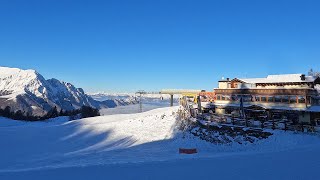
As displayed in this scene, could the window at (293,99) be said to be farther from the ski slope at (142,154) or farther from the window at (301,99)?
the ski slope at (142,154)

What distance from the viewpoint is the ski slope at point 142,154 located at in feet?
51.9

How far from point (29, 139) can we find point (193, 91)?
1382 inches

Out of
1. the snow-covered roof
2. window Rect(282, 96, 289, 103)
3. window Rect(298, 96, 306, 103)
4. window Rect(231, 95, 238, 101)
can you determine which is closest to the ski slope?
window Rect(298, 96, 306, 103)

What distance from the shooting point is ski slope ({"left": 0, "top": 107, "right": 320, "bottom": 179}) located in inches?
622

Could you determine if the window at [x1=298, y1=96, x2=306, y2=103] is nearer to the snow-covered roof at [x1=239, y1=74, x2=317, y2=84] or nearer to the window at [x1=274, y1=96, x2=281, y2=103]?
the window at [x1=274, y1=96, x2=281, y2=103]

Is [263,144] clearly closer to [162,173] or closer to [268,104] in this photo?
[268,104]

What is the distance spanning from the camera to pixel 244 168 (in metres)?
16.3

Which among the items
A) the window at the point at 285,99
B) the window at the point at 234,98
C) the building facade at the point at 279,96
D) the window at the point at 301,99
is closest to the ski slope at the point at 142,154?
the building facade at the point at 279,96

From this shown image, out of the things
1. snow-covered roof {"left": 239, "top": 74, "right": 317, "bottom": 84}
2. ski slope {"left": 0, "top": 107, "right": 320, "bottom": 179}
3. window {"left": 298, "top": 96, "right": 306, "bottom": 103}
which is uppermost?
snow-covered roof {"left": 239, "top": 74, "right": 317, "bottom": 84}

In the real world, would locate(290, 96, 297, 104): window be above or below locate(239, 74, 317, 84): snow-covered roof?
below

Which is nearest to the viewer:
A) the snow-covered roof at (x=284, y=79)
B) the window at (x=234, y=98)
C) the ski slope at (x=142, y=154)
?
the ski slope at (x=142, y=154)

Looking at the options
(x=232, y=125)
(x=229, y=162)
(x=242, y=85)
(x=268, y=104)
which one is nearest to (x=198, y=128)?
(x=232, y=125)

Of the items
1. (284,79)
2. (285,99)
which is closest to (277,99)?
(285,99)

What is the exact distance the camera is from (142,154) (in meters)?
30.4
